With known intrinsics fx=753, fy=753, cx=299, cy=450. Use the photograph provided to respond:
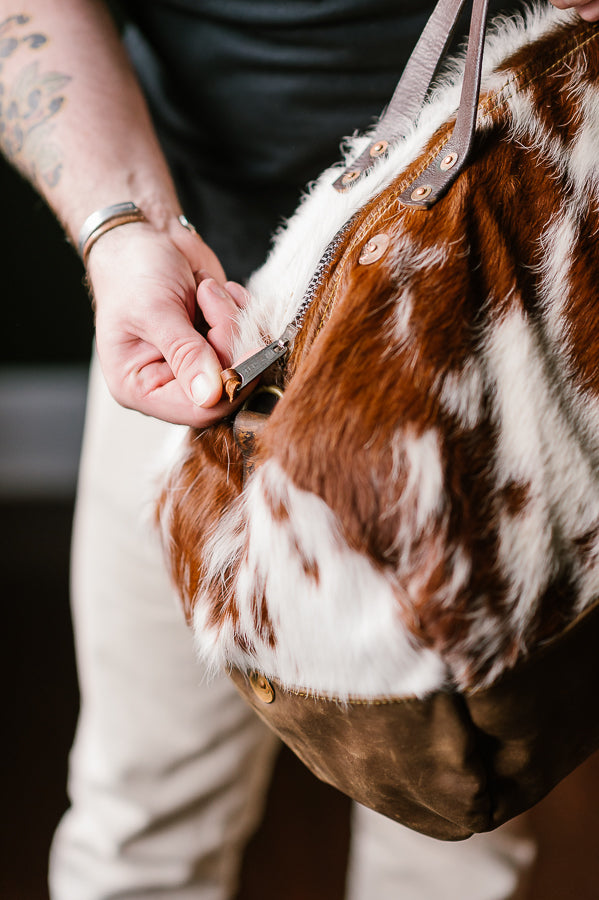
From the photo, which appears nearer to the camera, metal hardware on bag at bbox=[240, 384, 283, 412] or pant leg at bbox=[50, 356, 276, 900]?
metal hardware on bag at bbox=[240, 384, 283, 412]

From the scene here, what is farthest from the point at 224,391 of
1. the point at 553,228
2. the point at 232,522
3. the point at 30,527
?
the point at 30,527

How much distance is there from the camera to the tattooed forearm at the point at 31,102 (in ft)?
1.97

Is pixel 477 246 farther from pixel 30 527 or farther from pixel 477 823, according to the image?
pixel 30 527

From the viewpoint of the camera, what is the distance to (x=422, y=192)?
410 mm

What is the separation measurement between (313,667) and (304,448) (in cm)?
13

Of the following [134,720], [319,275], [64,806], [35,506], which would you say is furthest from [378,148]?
[35,506]

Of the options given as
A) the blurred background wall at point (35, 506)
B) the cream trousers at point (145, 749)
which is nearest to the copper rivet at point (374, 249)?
the cream trousers at point (145, 749)

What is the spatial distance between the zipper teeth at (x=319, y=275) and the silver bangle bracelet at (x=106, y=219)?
0.18 m

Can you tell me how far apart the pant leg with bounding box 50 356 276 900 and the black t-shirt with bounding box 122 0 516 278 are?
0.68 feet

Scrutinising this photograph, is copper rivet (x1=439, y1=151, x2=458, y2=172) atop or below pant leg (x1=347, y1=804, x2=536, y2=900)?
atop

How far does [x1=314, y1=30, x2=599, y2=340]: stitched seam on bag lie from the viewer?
43cm

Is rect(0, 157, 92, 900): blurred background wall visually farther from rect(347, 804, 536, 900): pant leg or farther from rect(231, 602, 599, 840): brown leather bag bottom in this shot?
rect(231, 602, 599, 840): brown leather bag bottom

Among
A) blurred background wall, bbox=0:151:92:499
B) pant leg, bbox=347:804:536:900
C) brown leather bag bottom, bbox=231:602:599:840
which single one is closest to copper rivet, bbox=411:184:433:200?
brown leather bag bottom, bbox=231:602:599:840

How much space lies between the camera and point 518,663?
0.40 metres
